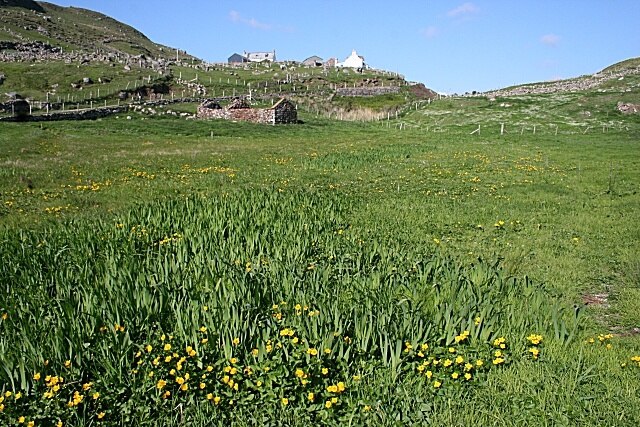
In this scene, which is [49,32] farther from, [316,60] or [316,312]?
[316,312]

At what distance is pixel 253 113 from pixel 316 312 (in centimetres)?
4631

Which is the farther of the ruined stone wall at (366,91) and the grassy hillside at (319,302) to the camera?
the ruined stone wall at (366,91)

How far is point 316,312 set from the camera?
18.6 ft

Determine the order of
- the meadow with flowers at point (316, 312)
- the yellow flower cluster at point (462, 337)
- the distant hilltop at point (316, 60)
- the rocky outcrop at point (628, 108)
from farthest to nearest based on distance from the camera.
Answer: the distant hilltop at point (316, 60), the rocky outcrop at point (628, 108), the yellow flower cluster at point (462, 337), the meadow with flowers at point (316, 312)

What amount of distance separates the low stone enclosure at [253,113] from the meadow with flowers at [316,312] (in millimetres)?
34951

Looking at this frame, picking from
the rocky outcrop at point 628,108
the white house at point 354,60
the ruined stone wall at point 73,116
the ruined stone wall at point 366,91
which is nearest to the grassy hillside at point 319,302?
the ruined stone wall at point 73,116

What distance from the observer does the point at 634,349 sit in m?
6.29

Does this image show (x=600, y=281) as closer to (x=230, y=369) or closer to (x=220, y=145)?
(x=230, y=369)

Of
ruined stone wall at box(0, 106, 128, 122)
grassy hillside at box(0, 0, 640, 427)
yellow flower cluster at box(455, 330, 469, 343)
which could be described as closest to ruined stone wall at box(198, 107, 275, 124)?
ruined stone wall at box(0, 106, 128, 122)

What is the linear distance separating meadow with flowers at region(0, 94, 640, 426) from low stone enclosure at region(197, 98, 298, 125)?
34951mm

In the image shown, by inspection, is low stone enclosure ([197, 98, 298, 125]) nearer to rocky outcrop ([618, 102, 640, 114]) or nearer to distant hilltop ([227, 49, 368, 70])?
rocky outcrop ([618, 102, 640, 114])

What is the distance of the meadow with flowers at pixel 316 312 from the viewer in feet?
15.8

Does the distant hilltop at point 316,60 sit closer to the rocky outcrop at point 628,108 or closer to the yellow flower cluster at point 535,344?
the rocky outcrop at point 628,108

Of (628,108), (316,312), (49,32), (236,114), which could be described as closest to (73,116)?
(236,114)
